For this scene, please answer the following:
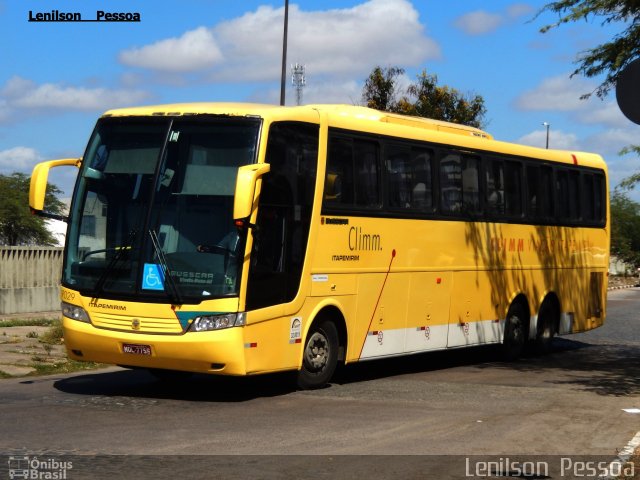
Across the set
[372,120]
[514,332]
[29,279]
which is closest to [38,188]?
[372,120]

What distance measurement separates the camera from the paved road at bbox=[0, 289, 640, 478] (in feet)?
30.7

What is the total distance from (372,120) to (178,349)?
16.7ft

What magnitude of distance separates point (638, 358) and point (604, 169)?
15.5 ft

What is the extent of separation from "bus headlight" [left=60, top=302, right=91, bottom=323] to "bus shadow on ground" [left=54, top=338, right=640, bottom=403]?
0.93 meters

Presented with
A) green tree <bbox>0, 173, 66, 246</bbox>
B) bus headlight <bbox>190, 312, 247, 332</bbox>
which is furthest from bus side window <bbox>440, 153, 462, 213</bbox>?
green tree <bbox>0, 173, 66, 246</bbox>

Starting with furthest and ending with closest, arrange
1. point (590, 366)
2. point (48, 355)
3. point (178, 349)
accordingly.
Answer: point (590, 366), point (48, 355), point (178, 349)

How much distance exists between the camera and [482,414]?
479 inches

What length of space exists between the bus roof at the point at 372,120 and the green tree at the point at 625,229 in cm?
5779

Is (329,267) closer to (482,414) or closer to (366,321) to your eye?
(366,321)

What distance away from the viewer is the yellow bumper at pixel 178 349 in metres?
12.3

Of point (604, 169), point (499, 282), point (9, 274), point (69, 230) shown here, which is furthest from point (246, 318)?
point (9, 274)

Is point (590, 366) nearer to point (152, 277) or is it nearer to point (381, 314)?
point (381, 314)

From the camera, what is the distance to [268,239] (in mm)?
13109

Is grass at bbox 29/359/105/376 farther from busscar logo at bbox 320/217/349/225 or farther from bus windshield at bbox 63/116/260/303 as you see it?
busscar logo at bbox 320/217/349/225
